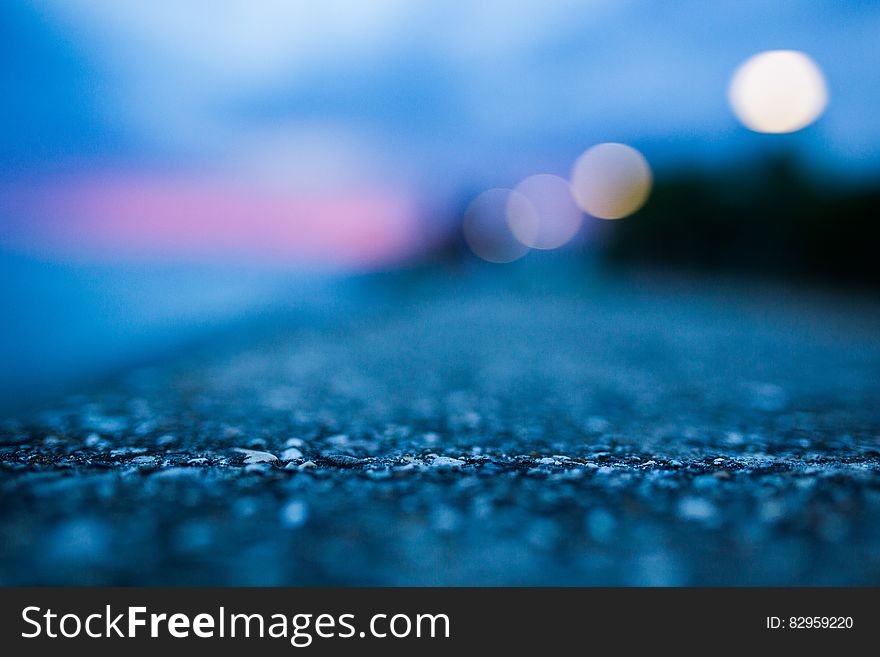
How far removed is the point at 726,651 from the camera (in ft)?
5.08

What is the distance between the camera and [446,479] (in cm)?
230

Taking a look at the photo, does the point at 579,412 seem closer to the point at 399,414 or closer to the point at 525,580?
the point at 399,414

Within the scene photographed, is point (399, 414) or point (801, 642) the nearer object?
point (801, 642)

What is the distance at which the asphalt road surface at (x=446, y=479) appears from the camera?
1637 mm

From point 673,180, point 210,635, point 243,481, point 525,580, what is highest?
point 673,180

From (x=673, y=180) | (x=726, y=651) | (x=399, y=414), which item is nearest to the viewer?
(x=726, y=651)

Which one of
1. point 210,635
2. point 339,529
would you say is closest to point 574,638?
point 339,529

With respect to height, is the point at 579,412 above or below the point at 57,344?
below

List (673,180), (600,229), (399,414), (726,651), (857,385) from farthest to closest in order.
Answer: (600,229) → (673,180) → (857,385) → (399,414) → (726,651)

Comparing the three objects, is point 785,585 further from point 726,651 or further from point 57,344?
point 57,344

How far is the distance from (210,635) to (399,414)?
7.55 ft

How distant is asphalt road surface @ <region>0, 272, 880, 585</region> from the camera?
1.64m

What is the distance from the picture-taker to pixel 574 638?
1559 mm

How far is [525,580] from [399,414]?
2.28 meters
